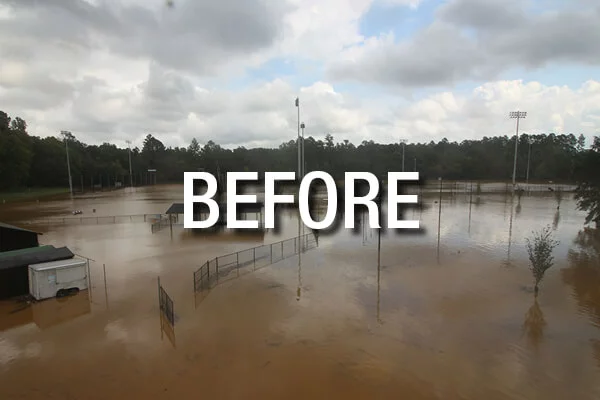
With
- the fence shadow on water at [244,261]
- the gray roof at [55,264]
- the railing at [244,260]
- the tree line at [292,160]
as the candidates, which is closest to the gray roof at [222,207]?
the fence shadow on water at [244,261]

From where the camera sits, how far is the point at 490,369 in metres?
13.4

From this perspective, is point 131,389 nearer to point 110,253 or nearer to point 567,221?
point 110,253

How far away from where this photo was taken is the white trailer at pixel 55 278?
19.9m

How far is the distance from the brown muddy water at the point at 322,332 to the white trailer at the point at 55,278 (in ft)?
2.99

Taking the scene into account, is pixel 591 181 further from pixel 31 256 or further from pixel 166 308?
pixel 31 256

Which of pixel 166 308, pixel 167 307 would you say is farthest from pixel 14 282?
pixel 167 307

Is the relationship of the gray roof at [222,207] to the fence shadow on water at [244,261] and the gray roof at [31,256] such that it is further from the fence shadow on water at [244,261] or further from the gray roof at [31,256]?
the gray roof at [31,256]

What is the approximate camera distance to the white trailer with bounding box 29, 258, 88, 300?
65.4 feet

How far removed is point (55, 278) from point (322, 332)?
15.1m

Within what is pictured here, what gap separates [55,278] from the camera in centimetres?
2038

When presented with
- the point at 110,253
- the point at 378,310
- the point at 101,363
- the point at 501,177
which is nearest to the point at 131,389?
the point at 101,363

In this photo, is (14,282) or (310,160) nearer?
(14,282)

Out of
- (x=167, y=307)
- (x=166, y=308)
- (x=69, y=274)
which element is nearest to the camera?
(x=167, y=307)

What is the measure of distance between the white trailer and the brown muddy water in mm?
911
